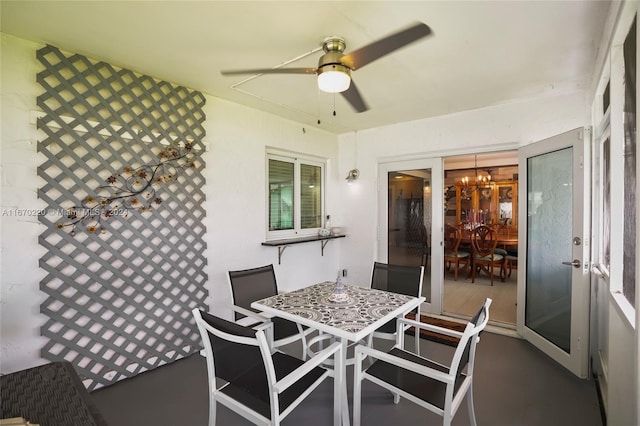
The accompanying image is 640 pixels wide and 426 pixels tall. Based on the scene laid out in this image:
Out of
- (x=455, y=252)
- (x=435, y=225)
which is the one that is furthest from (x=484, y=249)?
(x=435, y=225)

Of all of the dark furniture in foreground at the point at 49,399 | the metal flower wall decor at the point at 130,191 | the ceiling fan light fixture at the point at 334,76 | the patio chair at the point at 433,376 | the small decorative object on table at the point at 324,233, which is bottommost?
the patio chair at the point at 433,376

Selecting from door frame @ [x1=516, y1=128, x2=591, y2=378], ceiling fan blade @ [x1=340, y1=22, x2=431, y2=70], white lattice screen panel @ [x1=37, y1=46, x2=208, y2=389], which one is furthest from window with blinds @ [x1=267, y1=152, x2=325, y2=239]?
door frame @ [x1=516, y1=128, x2=591, y2=378]

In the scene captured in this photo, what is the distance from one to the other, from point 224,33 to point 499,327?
11.9 feet

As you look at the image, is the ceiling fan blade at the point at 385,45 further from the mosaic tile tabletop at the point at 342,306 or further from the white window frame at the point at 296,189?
the white window frame at the point at 296,189

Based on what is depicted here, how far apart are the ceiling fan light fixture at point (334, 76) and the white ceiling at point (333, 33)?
0.31 m

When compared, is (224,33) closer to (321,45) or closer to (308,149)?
(321,45)

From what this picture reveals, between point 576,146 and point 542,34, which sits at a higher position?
point 542,34

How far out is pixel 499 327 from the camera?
3203 millimetres

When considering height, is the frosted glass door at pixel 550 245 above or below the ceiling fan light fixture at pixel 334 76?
below

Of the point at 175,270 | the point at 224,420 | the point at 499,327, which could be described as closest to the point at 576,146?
the point at 499,327

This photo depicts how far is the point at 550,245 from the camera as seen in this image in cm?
266

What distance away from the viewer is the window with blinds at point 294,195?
361 centimetres

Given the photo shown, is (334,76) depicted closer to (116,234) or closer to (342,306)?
(342,306)

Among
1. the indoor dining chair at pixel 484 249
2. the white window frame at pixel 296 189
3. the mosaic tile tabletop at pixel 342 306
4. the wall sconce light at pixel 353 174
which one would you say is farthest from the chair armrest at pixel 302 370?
the indoor dining chair at pixel 484 249
